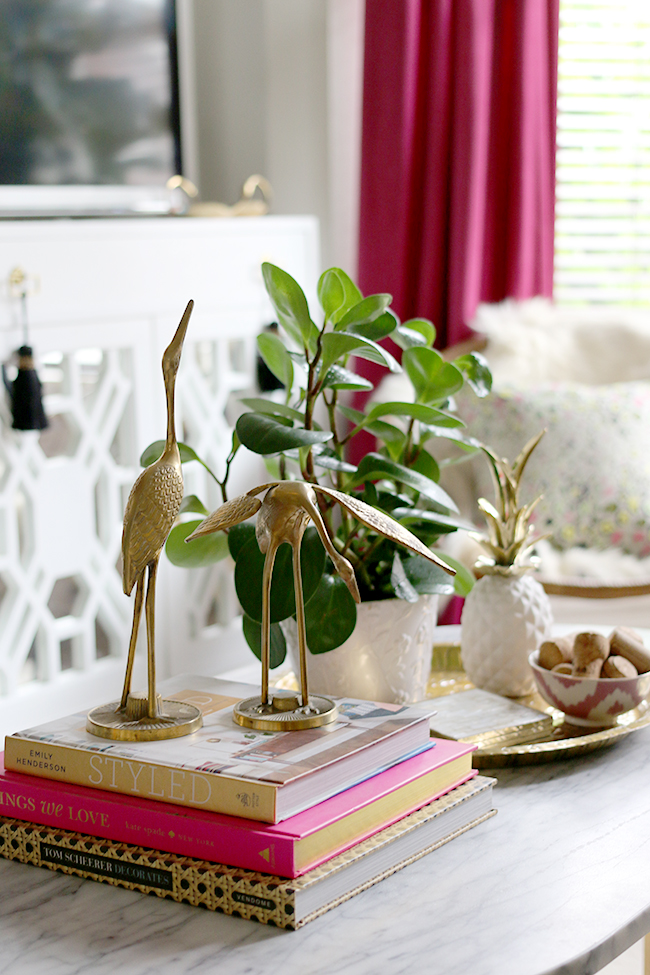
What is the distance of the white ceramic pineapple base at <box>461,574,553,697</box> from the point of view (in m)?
1.08

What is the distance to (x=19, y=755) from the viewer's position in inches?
30.7

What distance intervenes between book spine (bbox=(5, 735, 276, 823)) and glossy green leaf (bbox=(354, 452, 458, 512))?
0.36 m

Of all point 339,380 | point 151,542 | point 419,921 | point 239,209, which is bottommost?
point 419,921

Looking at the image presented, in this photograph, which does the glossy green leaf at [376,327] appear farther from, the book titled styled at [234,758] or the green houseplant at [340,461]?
the book titled styled at [234,758]

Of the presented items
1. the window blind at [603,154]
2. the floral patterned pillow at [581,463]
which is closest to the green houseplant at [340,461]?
the floral patterned pillow at [581,463]

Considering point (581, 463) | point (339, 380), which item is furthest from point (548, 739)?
point (581, 463)

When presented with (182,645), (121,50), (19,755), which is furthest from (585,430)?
(19,755)

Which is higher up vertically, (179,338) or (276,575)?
(179,338)

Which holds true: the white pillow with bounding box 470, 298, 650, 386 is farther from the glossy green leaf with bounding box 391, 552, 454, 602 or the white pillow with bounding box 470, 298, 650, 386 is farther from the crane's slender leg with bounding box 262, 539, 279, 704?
the crane's slender leg with bounding box 262, 539, 279, 704

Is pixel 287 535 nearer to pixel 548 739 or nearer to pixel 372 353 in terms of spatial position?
pixel 372 353

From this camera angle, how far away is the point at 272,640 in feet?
3.11

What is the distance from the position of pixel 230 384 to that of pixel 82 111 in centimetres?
66

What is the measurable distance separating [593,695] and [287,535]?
1.16 feet

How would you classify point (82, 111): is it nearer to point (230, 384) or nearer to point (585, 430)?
point (230, 384)
